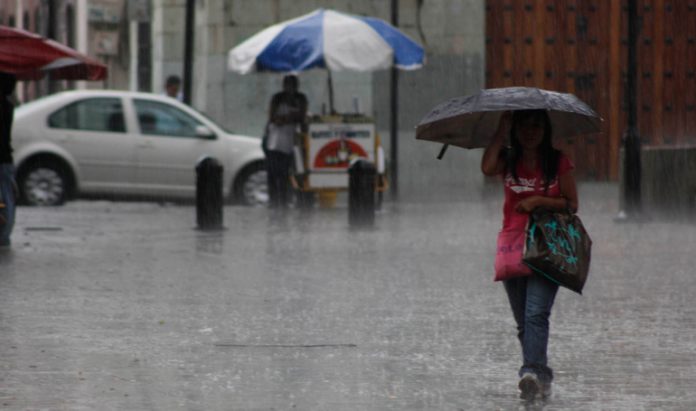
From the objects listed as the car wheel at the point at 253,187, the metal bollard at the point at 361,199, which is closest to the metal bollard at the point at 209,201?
the metal bollard at the point at 361,199

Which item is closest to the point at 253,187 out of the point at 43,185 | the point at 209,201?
the point at 43,185

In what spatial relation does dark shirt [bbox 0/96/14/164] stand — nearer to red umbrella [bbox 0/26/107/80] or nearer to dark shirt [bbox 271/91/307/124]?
→ red umbrella [bbox 0/26/107/80]

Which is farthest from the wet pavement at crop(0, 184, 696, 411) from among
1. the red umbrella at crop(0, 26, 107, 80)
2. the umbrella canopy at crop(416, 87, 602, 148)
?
the red umbrella at crop(0, 26, 107, 80)

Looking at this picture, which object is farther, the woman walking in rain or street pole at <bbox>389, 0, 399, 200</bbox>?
street pole at <bbox>389, 0, 399, 200</bbox>

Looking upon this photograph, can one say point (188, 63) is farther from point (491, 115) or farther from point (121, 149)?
point (491, 115)

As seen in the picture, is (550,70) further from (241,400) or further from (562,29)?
(241,400)

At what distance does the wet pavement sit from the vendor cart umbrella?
161 inches

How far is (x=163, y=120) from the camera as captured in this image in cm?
2286

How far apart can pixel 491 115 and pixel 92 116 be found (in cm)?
1481

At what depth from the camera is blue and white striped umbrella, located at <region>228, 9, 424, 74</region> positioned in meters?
21.9

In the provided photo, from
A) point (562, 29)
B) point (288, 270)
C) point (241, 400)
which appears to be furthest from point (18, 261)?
point (562, 29)

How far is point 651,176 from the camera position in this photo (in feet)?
64.7

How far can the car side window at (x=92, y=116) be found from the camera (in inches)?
886

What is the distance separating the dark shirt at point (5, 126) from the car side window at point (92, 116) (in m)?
6.72
